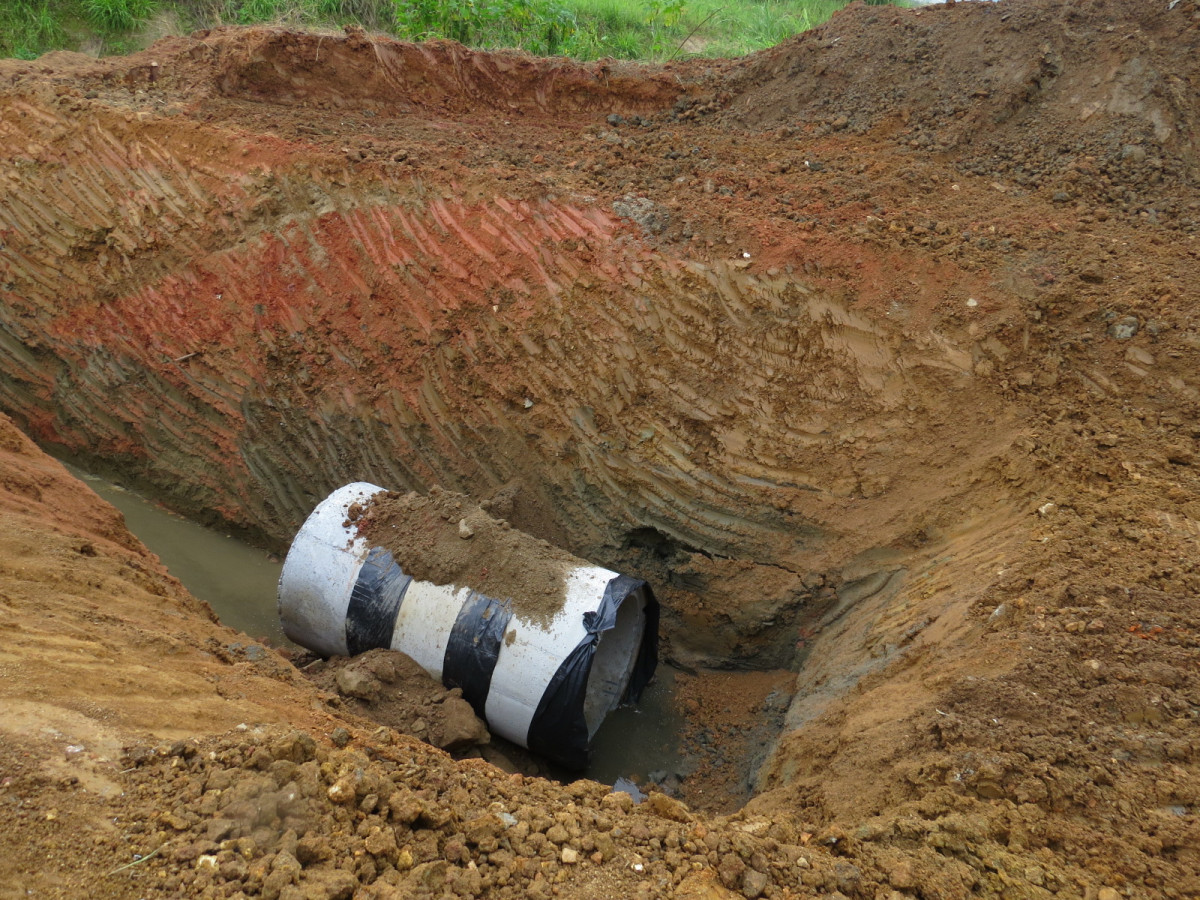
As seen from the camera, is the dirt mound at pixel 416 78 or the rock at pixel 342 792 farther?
the dirt mound at pixel 416 78

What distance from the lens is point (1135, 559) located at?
3.68 m

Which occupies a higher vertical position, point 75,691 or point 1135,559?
point 1135,559

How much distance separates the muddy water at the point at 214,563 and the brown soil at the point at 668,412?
0.21 metres

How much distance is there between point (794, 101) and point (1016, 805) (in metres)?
6.25

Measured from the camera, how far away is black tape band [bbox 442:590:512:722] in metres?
4.77

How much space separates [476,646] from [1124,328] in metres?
4.19

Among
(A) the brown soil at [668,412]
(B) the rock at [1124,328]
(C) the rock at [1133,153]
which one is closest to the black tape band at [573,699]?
(A) the brown soil at [668,412]

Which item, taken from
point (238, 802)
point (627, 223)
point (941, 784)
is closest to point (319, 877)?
point (238, 802)

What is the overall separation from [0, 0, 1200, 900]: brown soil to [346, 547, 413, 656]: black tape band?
3.05 feet

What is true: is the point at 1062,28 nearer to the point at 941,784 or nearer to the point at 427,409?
the point at 427,409

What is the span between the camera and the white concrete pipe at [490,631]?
4.70 metres

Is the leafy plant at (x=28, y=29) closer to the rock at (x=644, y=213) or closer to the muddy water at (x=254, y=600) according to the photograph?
the muddy water at (x=254, y=600)

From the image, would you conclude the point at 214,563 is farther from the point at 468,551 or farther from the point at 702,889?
the point at 702,889

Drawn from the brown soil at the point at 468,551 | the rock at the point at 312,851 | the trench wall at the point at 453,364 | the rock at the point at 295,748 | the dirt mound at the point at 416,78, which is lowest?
the rock at the point at 312,851
